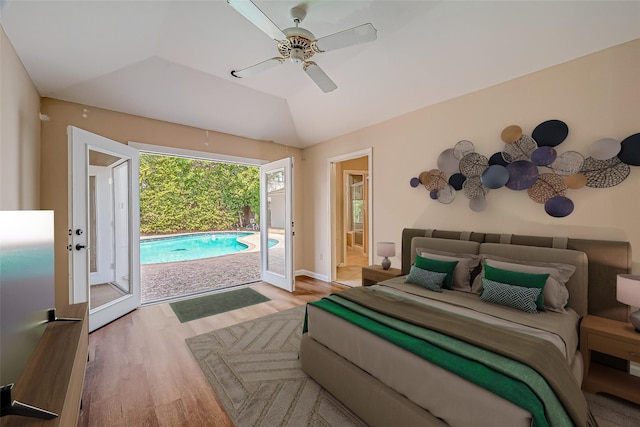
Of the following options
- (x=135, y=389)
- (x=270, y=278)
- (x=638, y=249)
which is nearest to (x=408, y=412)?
(x=135, y=389)

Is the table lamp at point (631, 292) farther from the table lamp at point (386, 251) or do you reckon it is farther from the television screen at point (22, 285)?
the television screen at point (22, 285)

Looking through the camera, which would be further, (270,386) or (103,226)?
(103,226)

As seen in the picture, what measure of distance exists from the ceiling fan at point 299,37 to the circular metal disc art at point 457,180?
77.6 inches

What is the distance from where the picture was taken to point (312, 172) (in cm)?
531

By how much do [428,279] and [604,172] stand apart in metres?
1.76

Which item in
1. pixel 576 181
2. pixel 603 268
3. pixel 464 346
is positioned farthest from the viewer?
pixel 576 181

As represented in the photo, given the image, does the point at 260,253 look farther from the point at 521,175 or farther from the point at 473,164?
the point at 521,175

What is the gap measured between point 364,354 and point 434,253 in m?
1.67

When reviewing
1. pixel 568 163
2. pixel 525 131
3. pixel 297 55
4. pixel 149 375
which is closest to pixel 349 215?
pixel 525 131

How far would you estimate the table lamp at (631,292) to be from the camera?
69.9 inches

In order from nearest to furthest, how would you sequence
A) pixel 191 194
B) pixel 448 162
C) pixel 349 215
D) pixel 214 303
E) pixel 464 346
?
pixel 464 346 → pixel 448 162 → pixel 214 303 → pixel 349 215 → pixel 191 194

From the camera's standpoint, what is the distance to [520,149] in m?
2.67

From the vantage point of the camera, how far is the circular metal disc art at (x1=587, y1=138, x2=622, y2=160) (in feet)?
7.18

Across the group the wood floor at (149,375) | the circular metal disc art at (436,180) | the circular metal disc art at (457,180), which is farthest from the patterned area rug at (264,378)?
the circular metal disc art at (457,180)
